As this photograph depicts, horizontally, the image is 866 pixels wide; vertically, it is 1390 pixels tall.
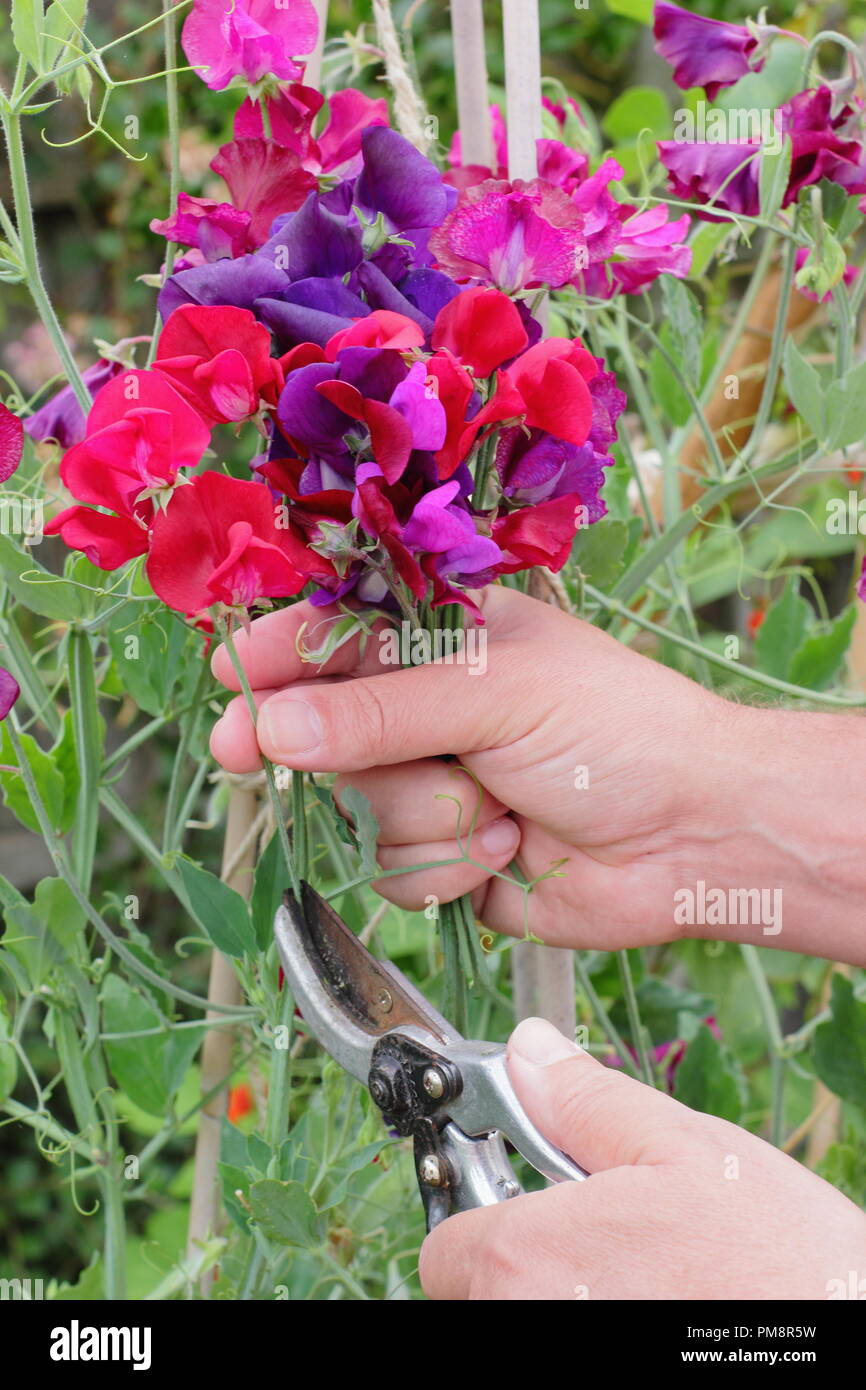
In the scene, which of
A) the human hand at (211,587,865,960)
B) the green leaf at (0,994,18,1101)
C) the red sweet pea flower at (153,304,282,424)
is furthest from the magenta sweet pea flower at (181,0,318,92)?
the green leaf at (0,994,18,1101)

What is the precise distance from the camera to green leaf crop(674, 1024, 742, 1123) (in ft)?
2.78

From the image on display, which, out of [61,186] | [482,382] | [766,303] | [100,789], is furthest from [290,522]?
[61,186]

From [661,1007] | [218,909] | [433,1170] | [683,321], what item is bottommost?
[661,1007]

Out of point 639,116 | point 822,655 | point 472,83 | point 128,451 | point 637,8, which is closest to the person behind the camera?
point 128,451

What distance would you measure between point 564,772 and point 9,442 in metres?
0.32

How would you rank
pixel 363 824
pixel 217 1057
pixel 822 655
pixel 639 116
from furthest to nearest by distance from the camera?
pixel 639 116 < pixel 822 655 < pixel 217 1057 < pixel 363 824

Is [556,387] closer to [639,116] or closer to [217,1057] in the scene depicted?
[217,1057]

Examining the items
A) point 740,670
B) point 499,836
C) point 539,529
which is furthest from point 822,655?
point 539,529

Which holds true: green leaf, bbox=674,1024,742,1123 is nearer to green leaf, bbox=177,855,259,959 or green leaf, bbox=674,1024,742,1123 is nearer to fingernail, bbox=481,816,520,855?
fingernail, bbox=481,816,520,855

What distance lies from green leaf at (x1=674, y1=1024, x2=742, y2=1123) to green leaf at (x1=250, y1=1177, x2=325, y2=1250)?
349mm

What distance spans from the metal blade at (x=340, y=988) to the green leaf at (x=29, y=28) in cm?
37

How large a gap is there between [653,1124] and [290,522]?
285 mm

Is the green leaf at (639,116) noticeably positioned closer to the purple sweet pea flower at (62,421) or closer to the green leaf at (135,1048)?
the purple sweet pea flower at (62,421)

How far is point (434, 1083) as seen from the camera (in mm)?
547
